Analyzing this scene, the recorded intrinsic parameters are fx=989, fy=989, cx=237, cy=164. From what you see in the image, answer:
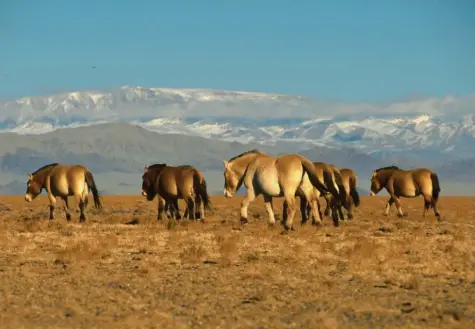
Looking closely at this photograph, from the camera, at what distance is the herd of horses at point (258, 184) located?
2717 cm

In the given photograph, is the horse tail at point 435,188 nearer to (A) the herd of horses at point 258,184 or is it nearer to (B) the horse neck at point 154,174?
(A) the herd of horses at point 258,184

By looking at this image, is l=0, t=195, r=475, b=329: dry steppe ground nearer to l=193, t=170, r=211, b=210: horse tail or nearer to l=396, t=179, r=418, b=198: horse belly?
l=193, t=170, r=211, b=210: horse tail

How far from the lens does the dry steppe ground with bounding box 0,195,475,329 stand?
12898mm

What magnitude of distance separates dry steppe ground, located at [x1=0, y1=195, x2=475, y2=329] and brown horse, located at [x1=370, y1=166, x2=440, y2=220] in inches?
424

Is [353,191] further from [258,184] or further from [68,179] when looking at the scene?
[258,184]

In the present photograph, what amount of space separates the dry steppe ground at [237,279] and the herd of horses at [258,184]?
126 cm

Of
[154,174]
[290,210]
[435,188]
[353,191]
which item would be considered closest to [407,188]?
[435,188]

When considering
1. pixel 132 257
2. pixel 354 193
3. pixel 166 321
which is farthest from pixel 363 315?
pixel 354 193

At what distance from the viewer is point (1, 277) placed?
57.6ft

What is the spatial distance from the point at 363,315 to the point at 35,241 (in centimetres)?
1362

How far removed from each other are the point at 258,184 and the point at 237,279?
10.6 m

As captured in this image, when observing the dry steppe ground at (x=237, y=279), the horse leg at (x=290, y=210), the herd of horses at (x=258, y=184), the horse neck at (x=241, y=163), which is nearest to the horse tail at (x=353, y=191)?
the herd of horses at (x=258, y=184)

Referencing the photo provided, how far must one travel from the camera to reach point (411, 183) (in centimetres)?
3931

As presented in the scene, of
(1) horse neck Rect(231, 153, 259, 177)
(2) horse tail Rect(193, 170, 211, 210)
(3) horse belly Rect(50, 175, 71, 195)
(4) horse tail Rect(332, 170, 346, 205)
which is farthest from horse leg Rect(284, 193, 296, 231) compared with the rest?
(3) horse belly Rect(50, 175, 71, 195)
